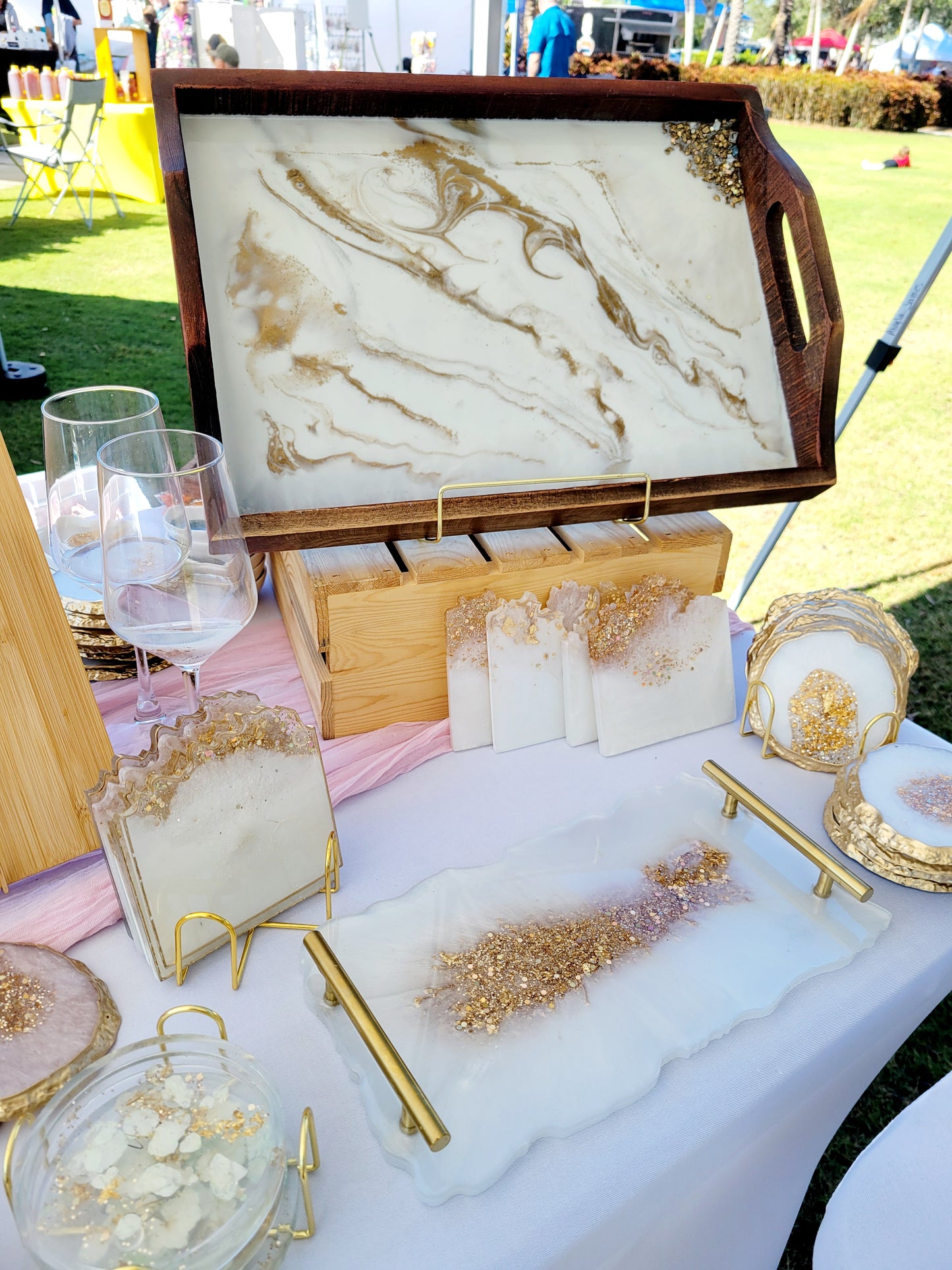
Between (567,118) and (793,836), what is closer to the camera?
(793,836)

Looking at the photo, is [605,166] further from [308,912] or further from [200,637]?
[308,912]

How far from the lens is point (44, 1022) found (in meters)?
0.59

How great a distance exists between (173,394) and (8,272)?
7.58 feet

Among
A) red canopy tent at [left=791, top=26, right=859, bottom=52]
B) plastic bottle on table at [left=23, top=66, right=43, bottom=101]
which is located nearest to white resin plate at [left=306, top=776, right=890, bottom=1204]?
plastic bottle on table at [left=23, top=66, right=43, bottom=101]

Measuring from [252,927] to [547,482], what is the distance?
0.51 metres

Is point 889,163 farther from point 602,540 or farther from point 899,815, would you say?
point 899,815

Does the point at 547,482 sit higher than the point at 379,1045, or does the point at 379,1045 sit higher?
the point at 547,482

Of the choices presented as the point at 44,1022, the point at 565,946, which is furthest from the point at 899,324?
the point at 44,1022

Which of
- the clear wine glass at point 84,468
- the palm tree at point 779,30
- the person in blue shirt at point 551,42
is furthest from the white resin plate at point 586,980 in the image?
the palm tree at point 779,30

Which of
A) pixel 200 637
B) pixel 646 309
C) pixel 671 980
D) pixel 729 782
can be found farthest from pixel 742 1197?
pixel 646 309

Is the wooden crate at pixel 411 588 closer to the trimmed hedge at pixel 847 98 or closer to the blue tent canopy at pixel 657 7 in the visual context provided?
the trimmed hedge at pixel 847 98

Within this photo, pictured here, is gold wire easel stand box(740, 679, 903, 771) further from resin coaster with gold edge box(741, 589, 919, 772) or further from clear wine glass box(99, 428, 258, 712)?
clear wine glass box(99, 428, 258, 712)

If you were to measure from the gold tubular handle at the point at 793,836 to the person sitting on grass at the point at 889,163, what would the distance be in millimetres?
10825

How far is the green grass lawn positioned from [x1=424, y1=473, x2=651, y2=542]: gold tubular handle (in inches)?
38.4
